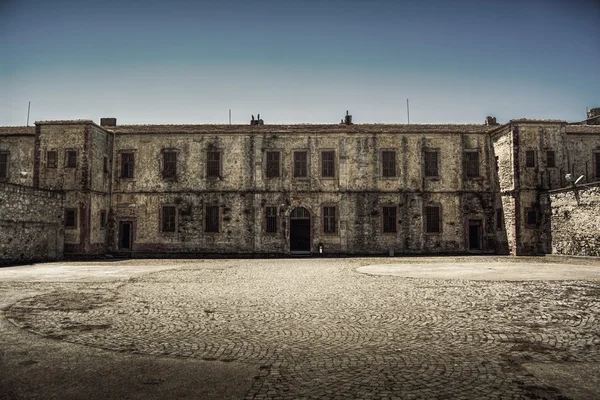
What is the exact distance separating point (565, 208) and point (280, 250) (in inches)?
586

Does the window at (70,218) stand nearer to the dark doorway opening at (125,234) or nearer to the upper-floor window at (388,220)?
the dark doorway opening at (125,234)

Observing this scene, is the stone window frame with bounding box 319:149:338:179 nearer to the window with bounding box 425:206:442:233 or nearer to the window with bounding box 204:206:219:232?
the window with bounding box 425:206:442:233

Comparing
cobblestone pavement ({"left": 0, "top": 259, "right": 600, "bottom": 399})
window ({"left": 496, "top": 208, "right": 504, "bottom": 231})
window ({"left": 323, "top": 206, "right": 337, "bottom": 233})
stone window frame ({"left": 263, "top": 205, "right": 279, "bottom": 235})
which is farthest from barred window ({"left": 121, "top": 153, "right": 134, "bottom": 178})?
window ({"left": 496, "top": 208, "right": 504, "bottom": 231})

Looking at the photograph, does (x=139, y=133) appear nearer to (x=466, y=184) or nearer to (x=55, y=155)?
(x=55, y=155)

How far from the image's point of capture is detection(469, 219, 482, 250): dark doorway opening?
22844mm

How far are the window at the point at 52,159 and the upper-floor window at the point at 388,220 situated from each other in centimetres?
1849

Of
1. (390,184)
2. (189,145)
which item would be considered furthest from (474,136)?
(189,145)

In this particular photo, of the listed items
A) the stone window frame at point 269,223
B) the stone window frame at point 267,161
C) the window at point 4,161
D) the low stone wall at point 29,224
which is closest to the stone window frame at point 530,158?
the stone window frame at point 267,161

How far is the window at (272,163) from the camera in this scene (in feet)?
75.2

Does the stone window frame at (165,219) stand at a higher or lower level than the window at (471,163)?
lower

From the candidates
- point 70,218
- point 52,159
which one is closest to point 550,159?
point 70,218

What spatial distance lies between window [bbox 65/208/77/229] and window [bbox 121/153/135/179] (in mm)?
3560

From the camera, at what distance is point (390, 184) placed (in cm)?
2283

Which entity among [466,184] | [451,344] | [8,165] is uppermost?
[8,165]
